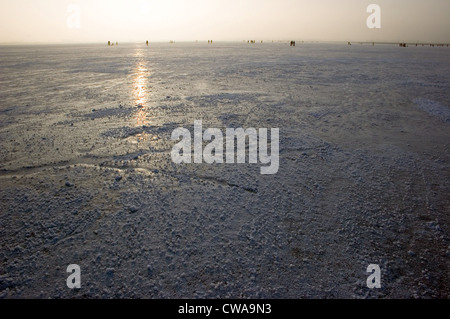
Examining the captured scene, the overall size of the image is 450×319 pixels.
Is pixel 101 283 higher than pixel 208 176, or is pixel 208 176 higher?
pixel 208 176

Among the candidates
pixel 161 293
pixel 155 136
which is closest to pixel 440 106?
pixel 155 136

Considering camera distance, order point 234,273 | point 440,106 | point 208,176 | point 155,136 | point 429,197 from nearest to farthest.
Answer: point 234,273
point 429,197
point 208,176
point 155,136
point 440,106

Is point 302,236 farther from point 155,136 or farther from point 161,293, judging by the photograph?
point 155,136

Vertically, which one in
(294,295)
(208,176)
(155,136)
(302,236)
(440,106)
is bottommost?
(294,295)

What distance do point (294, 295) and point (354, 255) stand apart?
70 centimetres

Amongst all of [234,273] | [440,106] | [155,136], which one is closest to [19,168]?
[155,136]

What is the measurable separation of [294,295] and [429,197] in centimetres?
220

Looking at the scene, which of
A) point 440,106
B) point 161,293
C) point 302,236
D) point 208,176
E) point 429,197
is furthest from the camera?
point 440,106

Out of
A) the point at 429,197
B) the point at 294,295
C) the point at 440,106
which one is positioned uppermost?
the point at 440,106

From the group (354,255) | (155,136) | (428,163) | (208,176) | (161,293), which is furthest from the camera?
(155,136)

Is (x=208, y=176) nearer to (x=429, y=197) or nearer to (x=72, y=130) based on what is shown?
(x=429, y=197)

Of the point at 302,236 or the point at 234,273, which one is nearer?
the point at 234,273

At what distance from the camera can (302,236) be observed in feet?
7.29

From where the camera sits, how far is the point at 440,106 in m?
6.29
